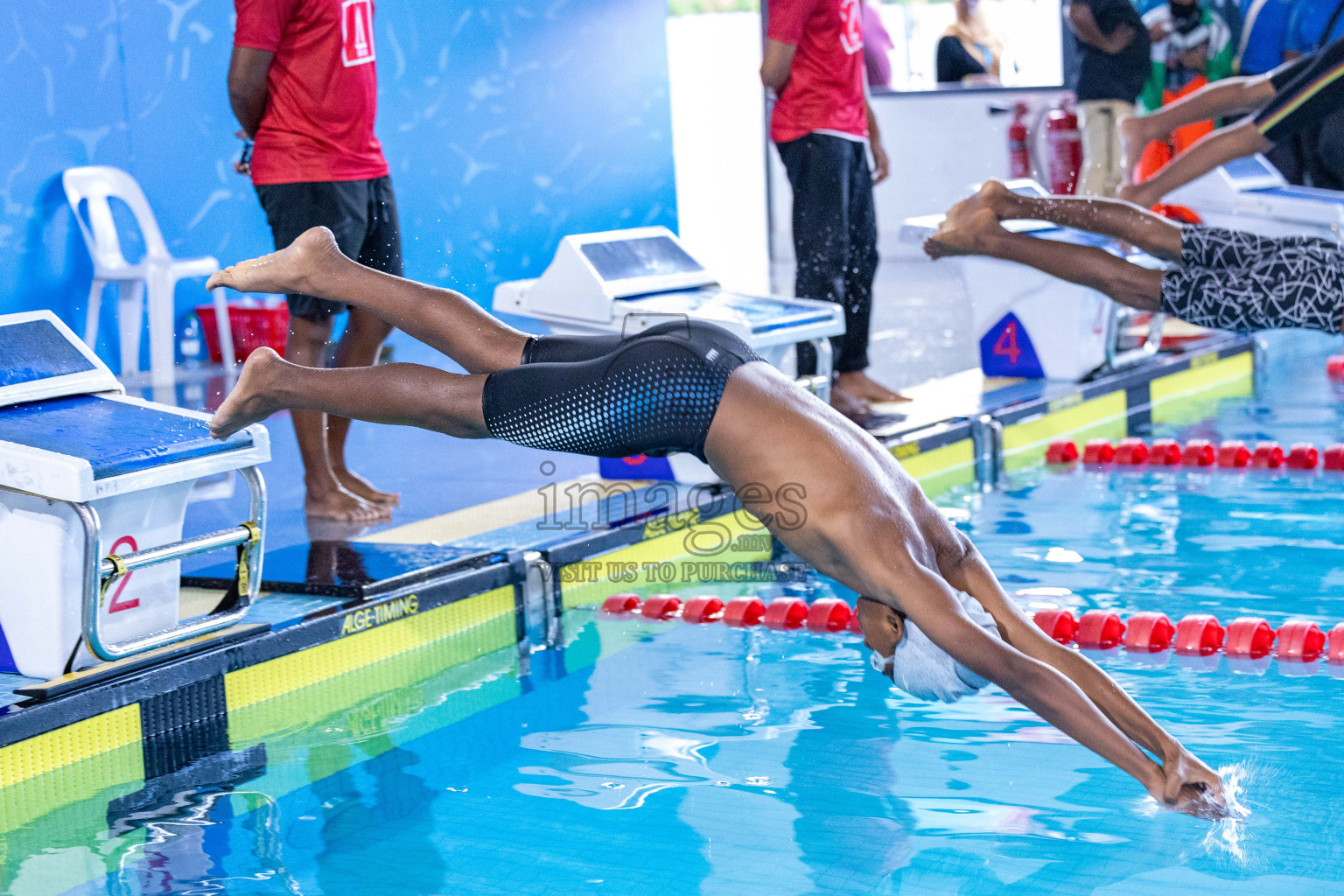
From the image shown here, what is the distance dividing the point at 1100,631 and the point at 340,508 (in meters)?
2.45

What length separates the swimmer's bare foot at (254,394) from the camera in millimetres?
3277

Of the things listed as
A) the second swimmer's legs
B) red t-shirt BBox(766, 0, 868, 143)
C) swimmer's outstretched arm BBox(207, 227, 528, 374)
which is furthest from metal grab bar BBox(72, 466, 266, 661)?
red t-shirt BBox(766, 0, 868, 143)

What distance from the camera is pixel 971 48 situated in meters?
12.8

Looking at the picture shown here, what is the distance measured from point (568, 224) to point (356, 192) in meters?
5.53

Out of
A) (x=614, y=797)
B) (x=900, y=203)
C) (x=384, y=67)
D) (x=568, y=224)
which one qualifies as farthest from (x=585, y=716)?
(x=900, y=203)

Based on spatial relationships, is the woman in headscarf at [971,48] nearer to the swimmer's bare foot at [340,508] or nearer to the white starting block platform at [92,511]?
the swimmer's bare foot at [340,508]

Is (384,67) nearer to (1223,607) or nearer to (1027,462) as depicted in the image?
(1027,462)

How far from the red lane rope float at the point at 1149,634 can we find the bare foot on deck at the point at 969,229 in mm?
1214

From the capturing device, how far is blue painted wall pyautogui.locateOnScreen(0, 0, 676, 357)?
7547 millimetres

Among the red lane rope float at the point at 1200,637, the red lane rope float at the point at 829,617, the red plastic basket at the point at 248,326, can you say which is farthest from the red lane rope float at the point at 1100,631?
the red plastic basket at the point at 248,326

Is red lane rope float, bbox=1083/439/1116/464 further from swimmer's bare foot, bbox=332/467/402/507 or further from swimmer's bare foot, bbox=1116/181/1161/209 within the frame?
swimmer's bare foot, bbox=332/467/402/507

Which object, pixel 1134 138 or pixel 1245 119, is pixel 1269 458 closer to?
pixel 1134 138

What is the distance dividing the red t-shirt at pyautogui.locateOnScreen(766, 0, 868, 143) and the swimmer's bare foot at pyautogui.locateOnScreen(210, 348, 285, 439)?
10.8 feet

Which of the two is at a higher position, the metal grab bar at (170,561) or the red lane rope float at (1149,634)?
the metal grab bar at (170,561)
